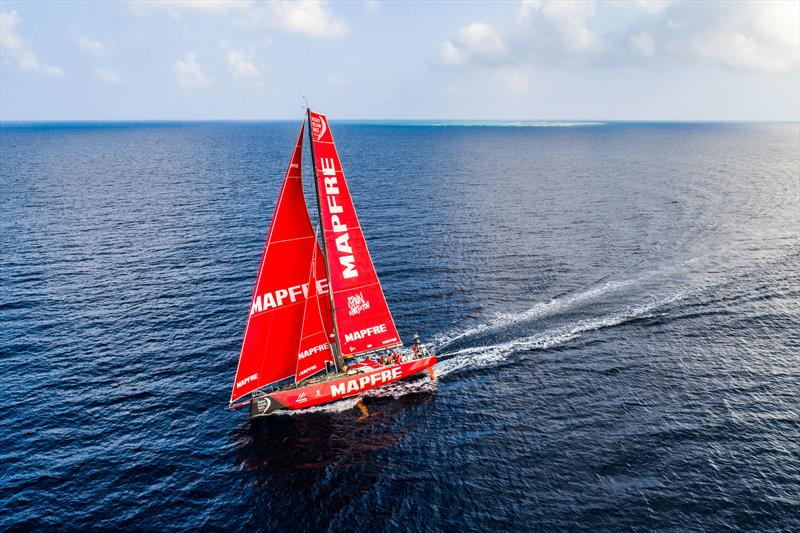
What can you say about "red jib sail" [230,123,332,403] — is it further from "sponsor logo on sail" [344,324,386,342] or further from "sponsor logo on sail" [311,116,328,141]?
"sponsor logo on sail" [344,324,386,342]

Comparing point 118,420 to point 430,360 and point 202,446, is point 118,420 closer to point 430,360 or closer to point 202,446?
point 202,446

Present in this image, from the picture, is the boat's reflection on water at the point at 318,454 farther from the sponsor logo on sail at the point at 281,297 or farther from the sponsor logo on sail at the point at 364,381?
the sponsor logo on sail at the point at 281,297

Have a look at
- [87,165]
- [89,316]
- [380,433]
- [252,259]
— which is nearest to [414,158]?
[87,165]

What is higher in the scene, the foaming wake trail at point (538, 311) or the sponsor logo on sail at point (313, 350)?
the sponsor logo on sail at point (313, 350)

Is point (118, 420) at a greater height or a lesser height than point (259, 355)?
lesser

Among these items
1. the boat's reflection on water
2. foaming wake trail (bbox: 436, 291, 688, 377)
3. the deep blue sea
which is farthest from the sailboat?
foaming wake trail (bbox: 436, 291, 688, 377)

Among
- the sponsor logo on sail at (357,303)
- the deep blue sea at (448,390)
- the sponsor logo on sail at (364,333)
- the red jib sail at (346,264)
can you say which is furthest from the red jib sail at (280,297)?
the sponsor logo on sail at (364,333)
